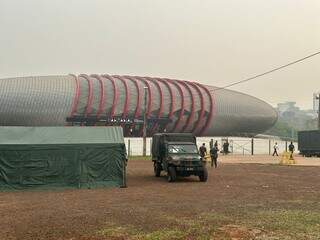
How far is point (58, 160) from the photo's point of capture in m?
23.1

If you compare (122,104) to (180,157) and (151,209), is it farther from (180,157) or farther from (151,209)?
(151,209)

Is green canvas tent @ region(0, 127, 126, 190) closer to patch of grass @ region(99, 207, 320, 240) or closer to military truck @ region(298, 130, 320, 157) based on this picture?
patch of grass @ region(99, 207, 320, 240)

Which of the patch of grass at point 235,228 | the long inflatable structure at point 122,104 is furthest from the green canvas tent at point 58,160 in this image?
the long inflatable structure at point 122,104

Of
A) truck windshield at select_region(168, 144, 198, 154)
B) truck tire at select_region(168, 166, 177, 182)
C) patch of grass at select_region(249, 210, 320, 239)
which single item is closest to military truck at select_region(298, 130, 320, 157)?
truck windshield at select_region(168, 144, 198, 154)

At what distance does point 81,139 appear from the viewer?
78.8ft

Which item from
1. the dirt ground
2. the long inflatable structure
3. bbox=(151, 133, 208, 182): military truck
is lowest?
the dirt ground

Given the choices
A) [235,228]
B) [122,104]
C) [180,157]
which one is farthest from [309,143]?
[235,228]

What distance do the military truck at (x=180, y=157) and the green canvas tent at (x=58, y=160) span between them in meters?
3.30

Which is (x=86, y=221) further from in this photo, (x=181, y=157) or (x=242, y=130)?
(x=242, y=130)

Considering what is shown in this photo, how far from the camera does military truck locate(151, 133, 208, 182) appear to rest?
26125 millimetres

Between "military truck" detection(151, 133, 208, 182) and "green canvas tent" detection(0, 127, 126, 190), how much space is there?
3303 mm

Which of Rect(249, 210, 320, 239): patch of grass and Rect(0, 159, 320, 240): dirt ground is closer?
Rect(249, 210, 320, 239): patch of grass

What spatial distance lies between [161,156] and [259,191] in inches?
336

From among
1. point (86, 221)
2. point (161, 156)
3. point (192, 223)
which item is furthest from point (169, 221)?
point (161, 156)
